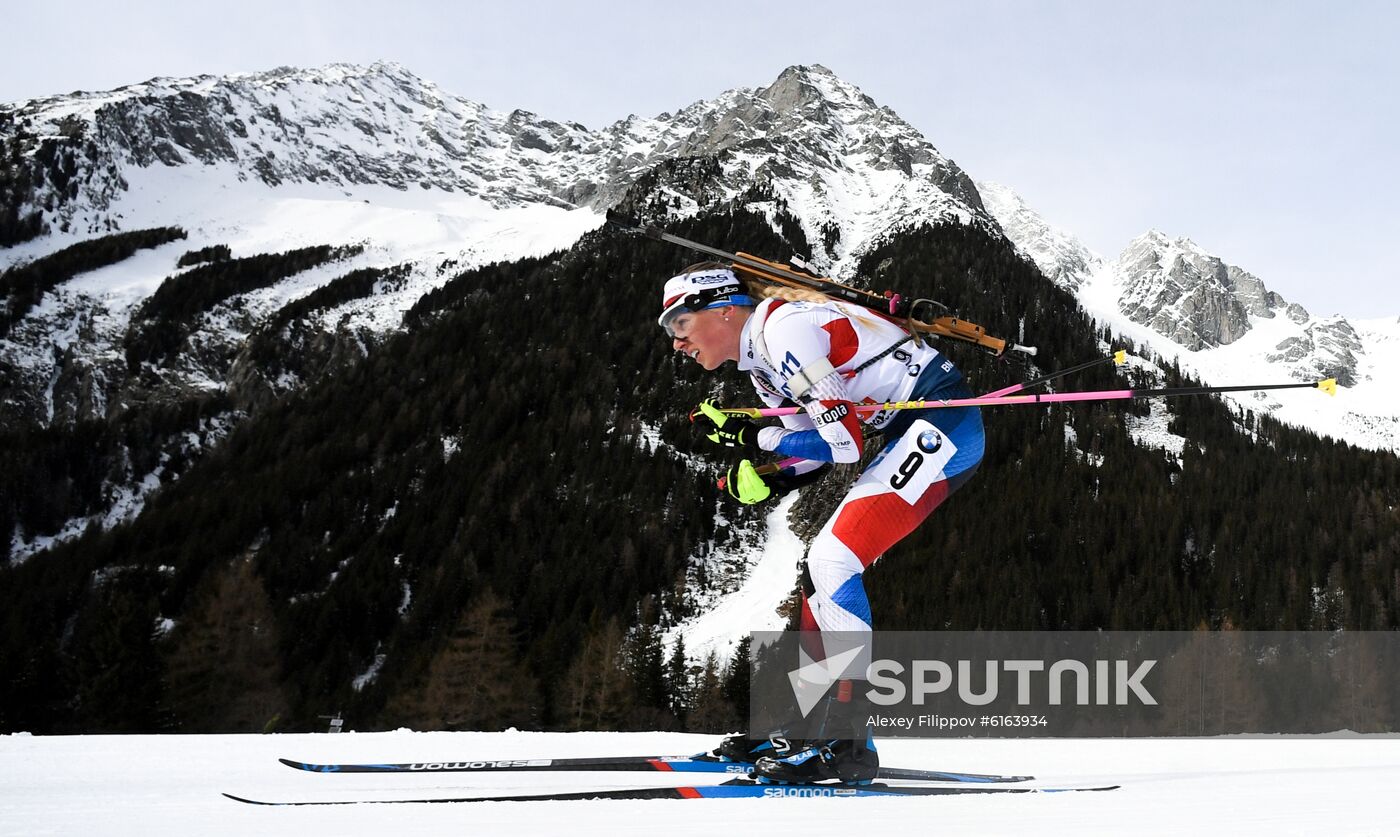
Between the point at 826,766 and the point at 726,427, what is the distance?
1.79 metres

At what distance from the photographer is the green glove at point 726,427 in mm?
4766

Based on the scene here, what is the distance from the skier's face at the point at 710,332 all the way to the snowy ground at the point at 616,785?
2153 mm

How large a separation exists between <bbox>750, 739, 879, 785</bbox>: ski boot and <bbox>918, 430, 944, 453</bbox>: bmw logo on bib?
1417 millimetres

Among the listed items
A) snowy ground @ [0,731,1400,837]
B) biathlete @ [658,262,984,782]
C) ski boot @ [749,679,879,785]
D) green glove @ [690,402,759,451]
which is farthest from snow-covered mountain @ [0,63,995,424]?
ski boot @ [749,679,879,785]

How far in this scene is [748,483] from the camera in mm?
4719

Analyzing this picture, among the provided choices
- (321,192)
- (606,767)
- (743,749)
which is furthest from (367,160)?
(743,749)

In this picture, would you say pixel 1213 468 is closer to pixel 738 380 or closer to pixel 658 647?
pixel 738 380

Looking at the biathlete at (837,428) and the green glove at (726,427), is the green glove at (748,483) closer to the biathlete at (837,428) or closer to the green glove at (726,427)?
the biathlete at (837,428)

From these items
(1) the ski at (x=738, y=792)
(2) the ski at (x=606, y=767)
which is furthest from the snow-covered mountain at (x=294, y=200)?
(1) the ski at (x=738, y=792)

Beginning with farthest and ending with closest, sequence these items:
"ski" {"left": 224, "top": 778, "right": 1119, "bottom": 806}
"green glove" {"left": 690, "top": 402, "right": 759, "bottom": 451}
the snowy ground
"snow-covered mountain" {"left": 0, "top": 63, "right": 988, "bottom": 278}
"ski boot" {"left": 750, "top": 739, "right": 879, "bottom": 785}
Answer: "snow-covered mountain" {"left": 0, "top": 63, "right": 988, "bottom": 278}, "green glove" {"left": 690, "top": 402, "right": 759, "bottom": 451}, "ski boot" {"left": 750, "top": 739, "right": 879, "bottom": 785}, "ski" {"left": 224, "top": 778, "right": 1119, "bottom": 806}, the snowy ground

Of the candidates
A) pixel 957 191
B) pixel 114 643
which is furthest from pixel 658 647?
pixel 957 191

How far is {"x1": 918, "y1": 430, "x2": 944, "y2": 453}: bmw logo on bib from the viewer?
4199 mm

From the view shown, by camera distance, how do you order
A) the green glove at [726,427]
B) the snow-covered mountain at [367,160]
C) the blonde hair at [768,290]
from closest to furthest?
the blonde hair at [768,290]
the green glove at [726,427]
the snow-covered mountain at [367,160]

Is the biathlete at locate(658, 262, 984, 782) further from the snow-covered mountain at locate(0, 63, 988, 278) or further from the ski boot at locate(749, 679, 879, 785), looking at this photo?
the snow-covered mountain at locate(0, 63, 988, 278)
